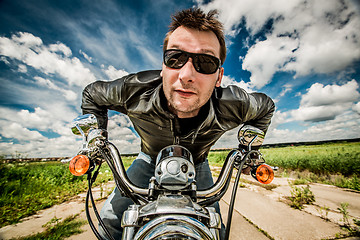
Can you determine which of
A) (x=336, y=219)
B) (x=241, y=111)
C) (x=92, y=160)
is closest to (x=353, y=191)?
(x=336, y=219)

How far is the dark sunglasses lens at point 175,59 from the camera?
1.65 meters

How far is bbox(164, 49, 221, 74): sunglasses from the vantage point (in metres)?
1.65

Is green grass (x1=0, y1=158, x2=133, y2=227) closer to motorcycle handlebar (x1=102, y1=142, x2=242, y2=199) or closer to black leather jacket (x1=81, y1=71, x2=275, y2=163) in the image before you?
black leather jacket (x1=81, y1=71, x2=275, y2=163)

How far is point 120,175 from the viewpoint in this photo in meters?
0.99

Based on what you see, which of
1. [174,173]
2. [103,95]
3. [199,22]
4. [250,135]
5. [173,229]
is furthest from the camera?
[103,95]

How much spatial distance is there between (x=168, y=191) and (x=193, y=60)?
4.40ft

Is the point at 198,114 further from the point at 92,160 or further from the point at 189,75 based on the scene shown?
the point at 92,160

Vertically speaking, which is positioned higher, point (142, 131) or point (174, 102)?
point (174, 102)

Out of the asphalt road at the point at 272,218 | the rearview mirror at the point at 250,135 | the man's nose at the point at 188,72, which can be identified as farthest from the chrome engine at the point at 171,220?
the asphalt road at the point at 272,218

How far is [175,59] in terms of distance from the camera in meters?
1.67

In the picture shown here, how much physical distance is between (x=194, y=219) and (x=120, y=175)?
0.60 m

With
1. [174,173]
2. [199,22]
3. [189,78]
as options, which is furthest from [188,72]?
[174,173]

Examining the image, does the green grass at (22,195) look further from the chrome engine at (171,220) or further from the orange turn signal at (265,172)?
the orange turn signal at (265,172)

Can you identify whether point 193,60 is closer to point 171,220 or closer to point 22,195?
point 171,220
